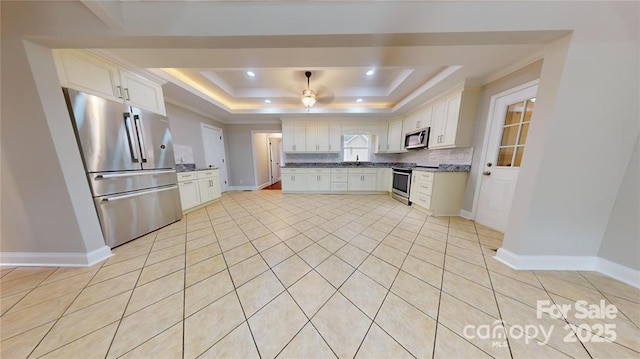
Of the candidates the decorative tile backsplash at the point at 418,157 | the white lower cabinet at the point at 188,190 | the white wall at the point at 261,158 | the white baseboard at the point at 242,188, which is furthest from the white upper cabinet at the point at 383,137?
the white lower cabinet at the point at 188,190

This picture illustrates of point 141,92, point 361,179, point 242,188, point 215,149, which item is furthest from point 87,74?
point 361,179

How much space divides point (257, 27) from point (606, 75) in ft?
9.40

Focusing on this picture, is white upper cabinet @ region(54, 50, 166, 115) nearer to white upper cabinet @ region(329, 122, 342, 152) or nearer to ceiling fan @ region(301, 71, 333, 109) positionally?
ceiling fan @ region(301, 71, 333, 109)

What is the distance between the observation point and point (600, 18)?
1315mm

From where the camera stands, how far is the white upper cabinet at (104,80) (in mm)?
1705

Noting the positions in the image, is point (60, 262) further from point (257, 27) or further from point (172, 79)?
point (257, 27)

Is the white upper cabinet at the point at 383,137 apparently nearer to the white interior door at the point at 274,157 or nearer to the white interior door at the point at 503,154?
the white interior door at the point at 503,154

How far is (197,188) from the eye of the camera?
11.4 ft

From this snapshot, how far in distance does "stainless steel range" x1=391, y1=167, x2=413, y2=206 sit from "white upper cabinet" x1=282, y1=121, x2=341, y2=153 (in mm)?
1735

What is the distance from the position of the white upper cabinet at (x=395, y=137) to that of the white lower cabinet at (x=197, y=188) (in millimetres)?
4532

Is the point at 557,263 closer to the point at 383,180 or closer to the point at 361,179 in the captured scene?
the point at 383,180

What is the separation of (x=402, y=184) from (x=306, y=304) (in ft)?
11.2

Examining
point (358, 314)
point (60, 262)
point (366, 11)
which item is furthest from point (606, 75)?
point (60, 262)

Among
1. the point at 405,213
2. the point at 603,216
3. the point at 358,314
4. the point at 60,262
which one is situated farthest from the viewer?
the point at 405,213
